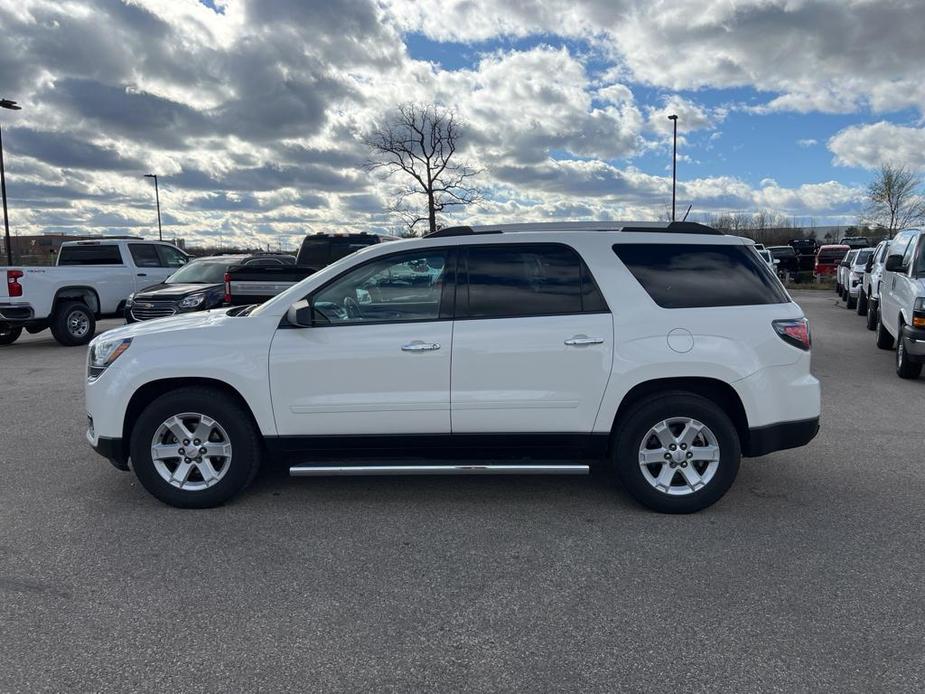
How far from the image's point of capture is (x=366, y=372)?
457cm

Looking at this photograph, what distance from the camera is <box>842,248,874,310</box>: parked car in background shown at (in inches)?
724

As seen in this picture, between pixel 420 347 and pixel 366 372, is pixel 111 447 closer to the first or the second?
pixel 366 372

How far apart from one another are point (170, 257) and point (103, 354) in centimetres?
1209

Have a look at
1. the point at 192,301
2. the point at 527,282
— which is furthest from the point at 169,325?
the point at 192,301

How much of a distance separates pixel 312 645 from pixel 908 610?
2760 mm

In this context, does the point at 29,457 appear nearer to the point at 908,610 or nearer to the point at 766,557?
the point at 766,557

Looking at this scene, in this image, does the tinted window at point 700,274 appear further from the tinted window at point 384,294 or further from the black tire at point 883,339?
the black tire at point 883,339

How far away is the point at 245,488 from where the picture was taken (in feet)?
15.8

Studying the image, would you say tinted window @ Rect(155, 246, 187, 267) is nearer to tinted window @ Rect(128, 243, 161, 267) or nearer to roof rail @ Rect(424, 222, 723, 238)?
tinted window @ Rect(128, 243, 161, 267)

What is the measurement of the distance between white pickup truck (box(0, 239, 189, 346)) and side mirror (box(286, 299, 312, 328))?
10383 millimetres

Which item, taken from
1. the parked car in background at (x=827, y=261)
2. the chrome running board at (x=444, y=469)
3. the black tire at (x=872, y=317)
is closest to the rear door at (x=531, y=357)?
the chrome running board at (x=444, y=469)

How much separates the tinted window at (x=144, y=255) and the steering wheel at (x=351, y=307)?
12.0 m

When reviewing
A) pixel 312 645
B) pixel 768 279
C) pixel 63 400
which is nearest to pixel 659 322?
pixel 768 279

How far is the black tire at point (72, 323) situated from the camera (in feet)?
44.1
